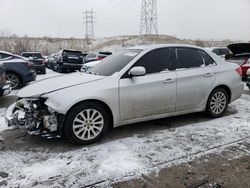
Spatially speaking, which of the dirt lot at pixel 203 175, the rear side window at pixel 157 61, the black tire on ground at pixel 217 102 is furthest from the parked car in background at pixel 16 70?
the dirt lot at pixel 203 175

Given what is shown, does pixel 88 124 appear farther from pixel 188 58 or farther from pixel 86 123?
pixel 188 58

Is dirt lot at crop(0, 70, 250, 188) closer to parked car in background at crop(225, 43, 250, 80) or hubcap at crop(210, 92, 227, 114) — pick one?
hubcap at crop(210, 92, 227, 114)

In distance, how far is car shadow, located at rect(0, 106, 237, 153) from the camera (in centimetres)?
423

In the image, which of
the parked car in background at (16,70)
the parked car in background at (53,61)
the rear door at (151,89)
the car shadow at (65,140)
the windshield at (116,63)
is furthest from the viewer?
the parked car in background at (53,61)

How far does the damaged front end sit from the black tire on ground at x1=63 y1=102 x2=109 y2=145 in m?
0.16

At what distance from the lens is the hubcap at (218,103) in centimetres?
568

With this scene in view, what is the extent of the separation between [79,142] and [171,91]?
1918 millimetres

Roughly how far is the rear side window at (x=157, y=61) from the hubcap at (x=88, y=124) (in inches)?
45.4

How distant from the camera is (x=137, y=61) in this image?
4.80 meters

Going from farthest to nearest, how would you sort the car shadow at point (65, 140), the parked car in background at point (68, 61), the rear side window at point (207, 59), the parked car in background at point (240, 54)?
the parked car in background at point (68, 61)
the parked car in background at point (240, 54)
the rear side window at point (207, 59)
the car shadow at point (65, 140)

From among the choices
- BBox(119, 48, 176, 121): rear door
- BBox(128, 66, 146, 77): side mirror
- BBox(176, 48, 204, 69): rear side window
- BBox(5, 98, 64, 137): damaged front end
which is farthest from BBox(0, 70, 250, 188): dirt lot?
BBox(176, 48, 204, 69): rear side window

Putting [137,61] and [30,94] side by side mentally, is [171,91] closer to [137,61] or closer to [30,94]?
[137,61]

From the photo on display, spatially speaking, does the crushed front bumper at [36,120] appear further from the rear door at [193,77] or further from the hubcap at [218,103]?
the hubcap at [218,103]

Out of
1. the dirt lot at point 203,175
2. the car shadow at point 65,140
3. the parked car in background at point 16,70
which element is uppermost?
the parked car in background at point 16,70
